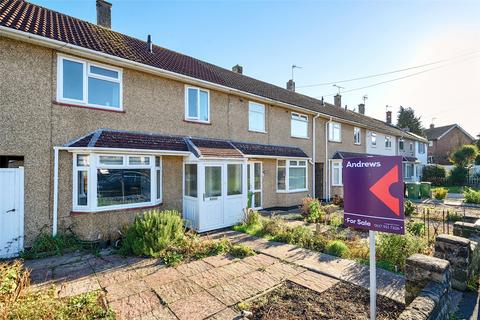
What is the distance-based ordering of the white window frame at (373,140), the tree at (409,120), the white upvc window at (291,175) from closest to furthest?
the white upvc window at (291,175) < the white window frame at (373,140) < the tree at (409,120)

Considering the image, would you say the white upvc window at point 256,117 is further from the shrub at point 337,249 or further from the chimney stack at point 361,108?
the chimney stack at point 361,108

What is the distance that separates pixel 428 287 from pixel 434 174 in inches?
1332

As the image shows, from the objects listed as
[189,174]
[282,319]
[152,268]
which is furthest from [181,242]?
[282,319]

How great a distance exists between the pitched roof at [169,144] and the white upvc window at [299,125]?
304cm

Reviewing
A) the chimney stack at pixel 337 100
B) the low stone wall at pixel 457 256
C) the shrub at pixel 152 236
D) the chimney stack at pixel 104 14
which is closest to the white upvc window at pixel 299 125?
the shrub at pixel 152 236

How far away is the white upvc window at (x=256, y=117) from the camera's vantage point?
42.1ft

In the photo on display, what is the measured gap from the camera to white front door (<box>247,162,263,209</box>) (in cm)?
1234

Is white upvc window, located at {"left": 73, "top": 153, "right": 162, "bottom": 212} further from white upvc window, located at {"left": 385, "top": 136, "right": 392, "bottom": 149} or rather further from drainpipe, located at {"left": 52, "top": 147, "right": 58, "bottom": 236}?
white upvc window, located at {"left": 385, "top": 136, "right": 392, "bottom": 149}

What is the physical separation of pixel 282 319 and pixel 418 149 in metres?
35.6

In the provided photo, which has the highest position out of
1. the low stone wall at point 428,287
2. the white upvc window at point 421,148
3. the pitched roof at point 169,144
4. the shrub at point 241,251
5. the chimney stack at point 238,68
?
the chimney stack at point 238,68

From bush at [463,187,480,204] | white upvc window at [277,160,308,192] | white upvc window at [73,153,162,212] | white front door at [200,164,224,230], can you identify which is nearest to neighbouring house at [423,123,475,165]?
bush at [463,187,480,204]

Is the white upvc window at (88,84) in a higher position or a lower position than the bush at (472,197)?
higher

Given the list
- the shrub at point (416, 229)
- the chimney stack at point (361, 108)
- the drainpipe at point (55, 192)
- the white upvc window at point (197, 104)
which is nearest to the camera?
the drainpipe at point (55, 192)

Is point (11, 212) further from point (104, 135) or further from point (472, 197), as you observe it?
point (472, 197)
